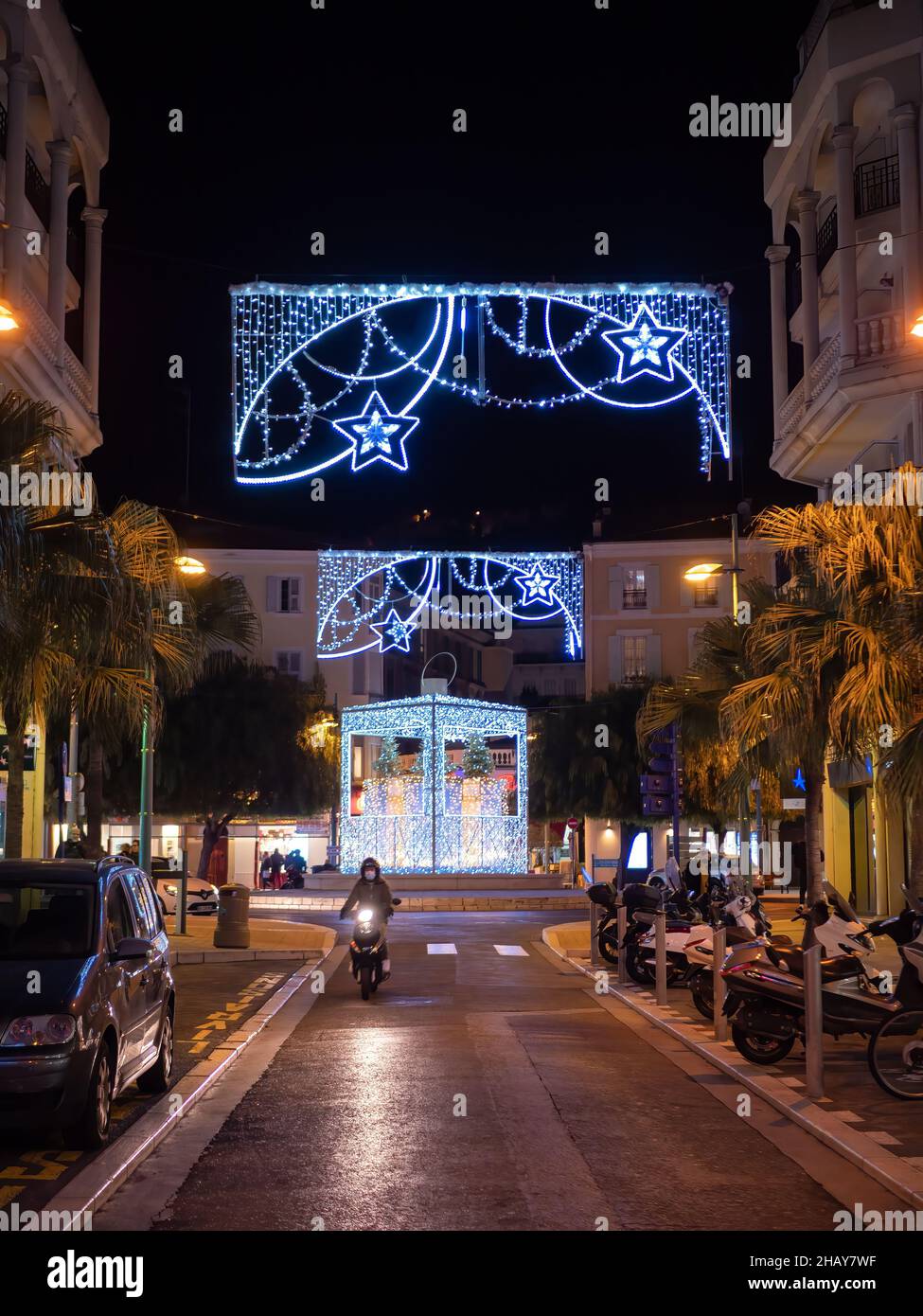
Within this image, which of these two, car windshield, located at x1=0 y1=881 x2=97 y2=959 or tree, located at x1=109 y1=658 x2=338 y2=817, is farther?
tree, located at x1=109 y1=658 x2=338 y2=817

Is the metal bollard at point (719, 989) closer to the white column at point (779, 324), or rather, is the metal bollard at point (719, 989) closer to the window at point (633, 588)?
the white column at point (779, 324)

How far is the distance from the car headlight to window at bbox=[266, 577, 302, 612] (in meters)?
53.3

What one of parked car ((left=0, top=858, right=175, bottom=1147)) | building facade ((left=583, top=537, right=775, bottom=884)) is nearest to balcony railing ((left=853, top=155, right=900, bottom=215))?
parked car ((left=0, top=858, right=175, bottom=1147))

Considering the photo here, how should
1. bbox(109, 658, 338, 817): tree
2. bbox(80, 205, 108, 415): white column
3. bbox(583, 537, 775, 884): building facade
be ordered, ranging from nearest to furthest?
bbox(80, 205, 108, 415): white column → bbox(109, 658, 338, 817): tree → bbox(583, 537, 775, 884): building facade

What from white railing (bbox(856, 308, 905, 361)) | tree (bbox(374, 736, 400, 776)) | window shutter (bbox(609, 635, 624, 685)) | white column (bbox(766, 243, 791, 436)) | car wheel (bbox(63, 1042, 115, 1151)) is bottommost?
car wheel (bbox(63, 1042, 115, 1151))

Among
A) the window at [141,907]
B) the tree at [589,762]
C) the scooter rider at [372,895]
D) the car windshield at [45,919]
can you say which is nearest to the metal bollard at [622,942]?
the scooter rider at [372,895]

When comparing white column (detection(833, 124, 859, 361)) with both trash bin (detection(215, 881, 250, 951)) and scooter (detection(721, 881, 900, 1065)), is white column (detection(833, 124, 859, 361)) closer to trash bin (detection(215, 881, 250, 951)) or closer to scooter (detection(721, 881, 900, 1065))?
trash bin (detection(215, 881, 250, 951))

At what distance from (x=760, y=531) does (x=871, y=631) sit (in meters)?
3.07

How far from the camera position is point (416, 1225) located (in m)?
6.96

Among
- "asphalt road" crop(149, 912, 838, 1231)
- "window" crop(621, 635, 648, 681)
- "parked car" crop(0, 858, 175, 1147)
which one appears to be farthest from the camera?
"window" crop(621, 635, 648, 681)

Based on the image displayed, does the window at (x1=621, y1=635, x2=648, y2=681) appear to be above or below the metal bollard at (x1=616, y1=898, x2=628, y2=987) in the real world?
above

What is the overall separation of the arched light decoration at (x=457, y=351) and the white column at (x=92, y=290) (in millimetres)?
3430

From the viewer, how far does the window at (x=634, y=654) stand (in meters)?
61.0

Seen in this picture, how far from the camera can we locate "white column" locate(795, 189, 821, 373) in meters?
28.2
